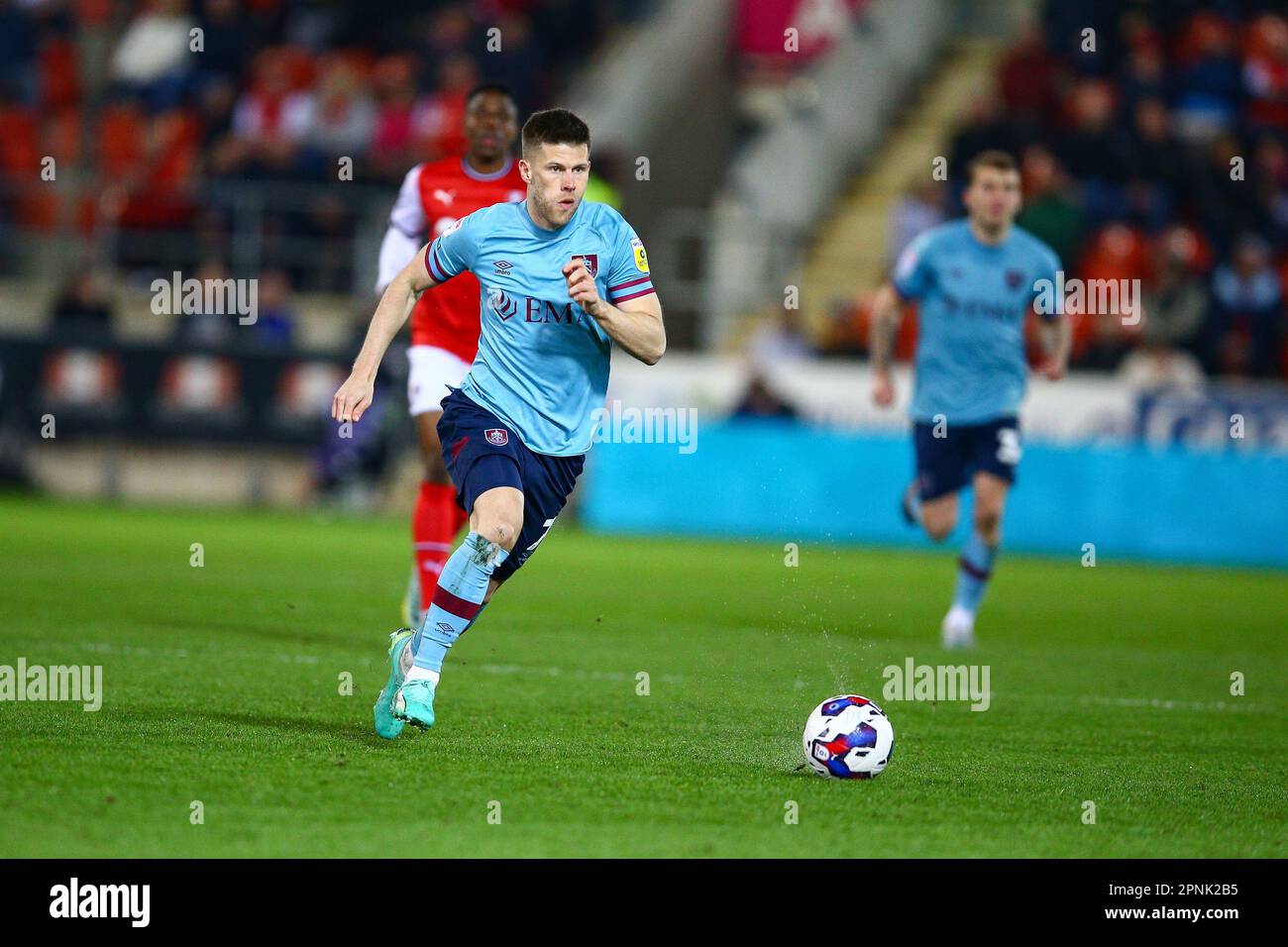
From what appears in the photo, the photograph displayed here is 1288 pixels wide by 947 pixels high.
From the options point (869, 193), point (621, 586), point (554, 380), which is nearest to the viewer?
point (554, 380)

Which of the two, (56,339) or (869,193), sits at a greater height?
(869,193)

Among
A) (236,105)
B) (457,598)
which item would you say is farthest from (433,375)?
(236,105)

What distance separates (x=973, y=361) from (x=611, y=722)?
4.69 m

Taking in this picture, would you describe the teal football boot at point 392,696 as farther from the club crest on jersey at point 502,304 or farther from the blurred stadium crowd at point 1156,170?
the blurred stadium crowd at point 1156,170

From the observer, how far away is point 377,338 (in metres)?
7.02

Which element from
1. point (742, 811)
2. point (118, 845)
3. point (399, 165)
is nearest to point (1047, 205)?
point (399, 165)

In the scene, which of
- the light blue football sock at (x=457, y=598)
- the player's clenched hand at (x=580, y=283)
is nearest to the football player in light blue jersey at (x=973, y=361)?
the light blue football sock at (x=457, y=598)

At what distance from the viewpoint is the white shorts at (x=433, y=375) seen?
977cm

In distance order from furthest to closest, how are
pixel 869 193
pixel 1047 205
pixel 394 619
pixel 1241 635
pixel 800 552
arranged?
pixel 869 193 → pixel 1047 205 → pixel 800 552 → pixel 1241 635 → pixel 394 619

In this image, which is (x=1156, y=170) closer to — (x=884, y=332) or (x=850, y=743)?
(x=884, y=332)

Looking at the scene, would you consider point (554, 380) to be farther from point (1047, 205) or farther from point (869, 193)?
point (869, 193)

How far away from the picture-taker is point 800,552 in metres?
19.1

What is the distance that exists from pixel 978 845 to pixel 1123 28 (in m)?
19.4
